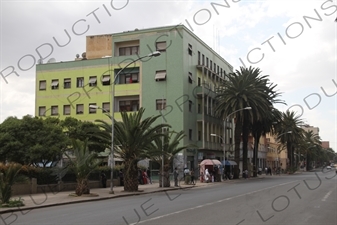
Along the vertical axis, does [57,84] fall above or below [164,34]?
below

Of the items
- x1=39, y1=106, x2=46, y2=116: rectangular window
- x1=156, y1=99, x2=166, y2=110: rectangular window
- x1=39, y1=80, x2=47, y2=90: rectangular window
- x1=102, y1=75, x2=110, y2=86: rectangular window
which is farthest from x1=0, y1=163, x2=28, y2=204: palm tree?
x1=39, y1=80, x2=47, y2=90: rectangular window

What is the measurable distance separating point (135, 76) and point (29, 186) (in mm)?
31722

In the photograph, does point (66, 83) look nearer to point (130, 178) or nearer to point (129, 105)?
point (129, 105)

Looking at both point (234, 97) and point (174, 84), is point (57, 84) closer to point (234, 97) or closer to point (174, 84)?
point (174, 84)

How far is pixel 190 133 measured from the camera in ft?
186

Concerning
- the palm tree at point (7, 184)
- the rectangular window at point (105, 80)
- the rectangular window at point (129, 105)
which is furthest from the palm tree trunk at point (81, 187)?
the rectangular window at point (105, 80)

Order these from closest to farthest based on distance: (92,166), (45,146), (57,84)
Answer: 1. (92,166)
2. (45,146)
3. (57,84)

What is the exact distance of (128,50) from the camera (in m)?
59.1

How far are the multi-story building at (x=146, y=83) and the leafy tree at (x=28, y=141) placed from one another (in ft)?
60.3

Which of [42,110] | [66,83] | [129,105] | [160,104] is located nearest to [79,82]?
[66,83]

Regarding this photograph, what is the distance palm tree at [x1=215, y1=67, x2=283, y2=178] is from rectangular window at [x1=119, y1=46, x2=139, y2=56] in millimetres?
12637

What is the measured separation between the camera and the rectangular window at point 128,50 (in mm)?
58531

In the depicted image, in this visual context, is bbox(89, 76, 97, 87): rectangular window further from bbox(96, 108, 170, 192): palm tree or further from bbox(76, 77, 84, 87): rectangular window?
bbox(96, 108, 170, 192): palm tree

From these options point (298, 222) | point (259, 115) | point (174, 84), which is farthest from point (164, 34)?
point (298, 222)
